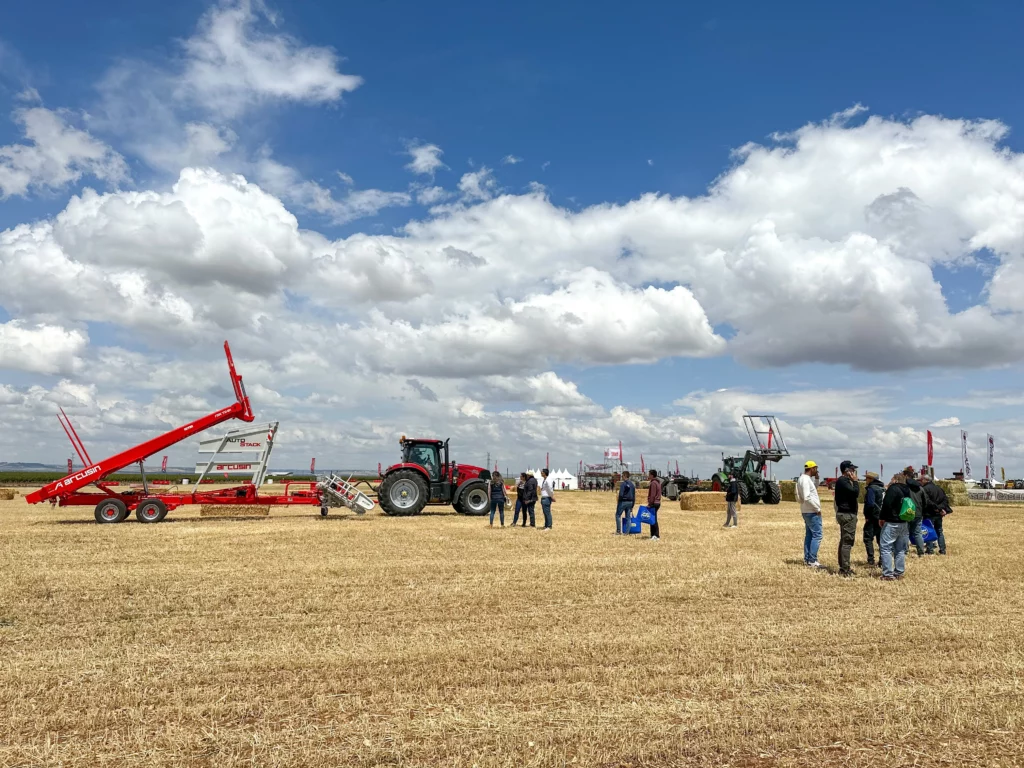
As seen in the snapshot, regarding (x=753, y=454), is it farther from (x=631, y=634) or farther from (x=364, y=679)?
(x=364, y=679)

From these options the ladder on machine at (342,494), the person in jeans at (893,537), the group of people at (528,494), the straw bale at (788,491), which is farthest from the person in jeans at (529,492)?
the straw bale at (788,491)

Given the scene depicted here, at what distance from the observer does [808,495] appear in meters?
10.8

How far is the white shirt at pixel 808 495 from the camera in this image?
10.7m

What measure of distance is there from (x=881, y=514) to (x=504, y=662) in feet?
20.7

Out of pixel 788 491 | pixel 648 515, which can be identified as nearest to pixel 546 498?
pixel 648 515

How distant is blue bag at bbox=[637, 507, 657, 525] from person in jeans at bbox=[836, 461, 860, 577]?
14.6ft

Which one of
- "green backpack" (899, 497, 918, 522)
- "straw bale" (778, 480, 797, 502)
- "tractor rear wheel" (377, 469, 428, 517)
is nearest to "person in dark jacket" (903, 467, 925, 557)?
"green backpack" (899, 497, 918, 522)

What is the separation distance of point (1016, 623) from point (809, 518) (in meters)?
3.68

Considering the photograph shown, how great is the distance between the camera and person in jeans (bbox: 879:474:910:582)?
9664 mm

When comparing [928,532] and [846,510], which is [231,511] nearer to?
[846,510]

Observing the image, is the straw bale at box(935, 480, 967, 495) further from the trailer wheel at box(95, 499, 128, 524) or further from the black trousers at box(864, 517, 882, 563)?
the trailer wheel at box(95, 499, 128, 524)

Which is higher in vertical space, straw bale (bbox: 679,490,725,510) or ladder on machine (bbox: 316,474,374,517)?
ladder on machine (bbox: 316,474,374,517)

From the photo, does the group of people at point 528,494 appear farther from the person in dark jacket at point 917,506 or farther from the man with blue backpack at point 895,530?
the man with blue backpack at point 895,530

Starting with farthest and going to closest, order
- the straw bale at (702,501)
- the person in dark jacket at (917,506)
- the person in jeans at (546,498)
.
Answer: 1. the straw bale at (702,501)
2. the person in jeans at (546,498)
3. the person in dark jacket at (917,506)
